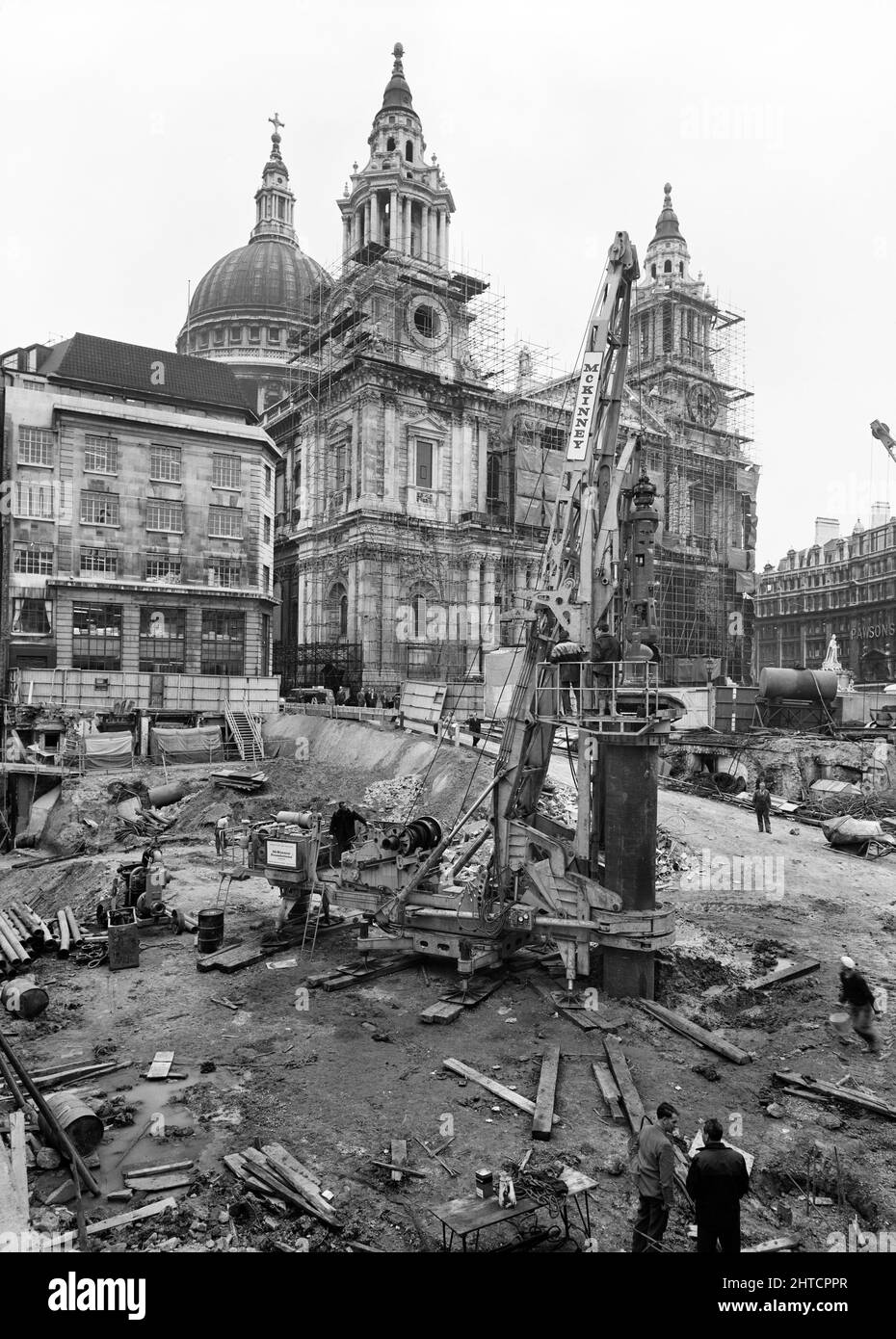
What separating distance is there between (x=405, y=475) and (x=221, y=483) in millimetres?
13198

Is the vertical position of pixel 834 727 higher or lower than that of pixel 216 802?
higher

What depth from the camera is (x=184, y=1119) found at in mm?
9719

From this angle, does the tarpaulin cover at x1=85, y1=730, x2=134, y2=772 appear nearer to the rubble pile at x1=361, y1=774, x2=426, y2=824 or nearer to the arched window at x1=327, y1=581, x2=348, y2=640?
the rubble pile at x1=361, y1=774, x2=426, y2=824

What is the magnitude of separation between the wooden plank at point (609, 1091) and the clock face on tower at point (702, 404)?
67791mm

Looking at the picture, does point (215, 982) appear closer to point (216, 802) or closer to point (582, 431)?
point (582, 431)

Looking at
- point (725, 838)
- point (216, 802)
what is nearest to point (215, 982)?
point (725, 838)

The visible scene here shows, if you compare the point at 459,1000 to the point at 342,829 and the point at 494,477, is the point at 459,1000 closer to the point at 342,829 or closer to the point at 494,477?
the point at 342,829

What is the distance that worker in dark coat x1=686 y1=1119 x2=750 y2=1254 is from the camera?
6797 millimetres

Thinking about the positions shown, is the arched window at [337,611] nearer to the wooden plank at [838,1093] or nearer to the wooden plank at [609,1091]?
the wooden plank at [609,1091]

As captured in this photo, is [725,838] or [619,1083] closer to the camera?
[619,1083]

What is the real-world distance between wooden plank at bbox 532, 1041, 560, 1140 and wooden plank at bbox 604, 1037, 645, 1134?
0.72 metres

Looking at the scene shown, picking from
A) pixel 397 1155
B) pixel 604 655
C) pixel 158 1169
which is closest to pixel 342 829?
pixel 604 655

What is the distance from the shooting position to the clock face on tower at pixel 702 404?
70875mm

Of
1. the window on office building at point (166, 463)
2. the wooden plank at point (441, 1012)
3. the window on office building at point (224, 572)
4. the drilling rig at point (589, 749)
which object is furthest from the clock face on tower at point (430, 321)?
the wooden plank at point (441, 1012)
